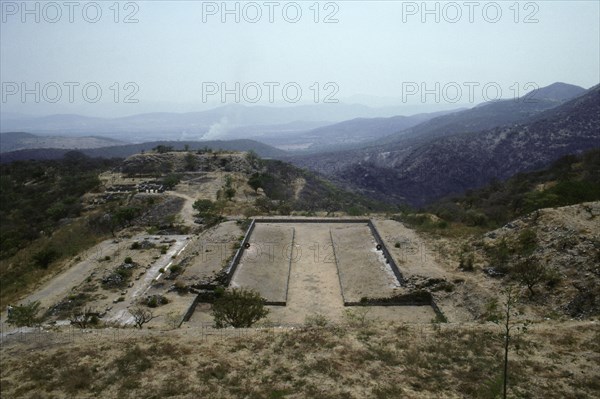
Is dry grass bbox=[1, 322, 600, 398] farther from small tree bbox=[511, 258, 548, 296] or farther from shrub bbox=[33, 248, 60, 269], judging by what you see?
shrub bbox=[33, 248, 60, 269]

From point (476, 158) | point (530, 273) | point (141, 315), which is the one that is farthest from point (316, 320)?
point (476, 158)

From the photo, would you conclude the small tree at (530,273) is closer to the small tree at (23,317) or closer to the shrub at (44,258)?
the small tree at (23,317)

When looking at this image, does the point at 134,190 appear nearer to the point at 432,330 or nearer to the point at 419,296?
the point at 419,296

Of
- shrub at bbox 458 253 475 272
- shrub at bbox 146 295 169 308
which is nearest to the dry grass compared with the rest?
shrub at bbox 146 295 169 308

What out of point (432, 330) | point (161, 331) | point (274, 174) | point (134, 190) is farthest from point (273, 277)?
point (274, 174)

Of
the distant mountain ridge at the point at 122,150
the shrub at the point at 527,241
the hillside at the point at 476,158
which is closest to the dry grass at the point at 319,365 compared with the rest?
the shrub at the point at 527,241
